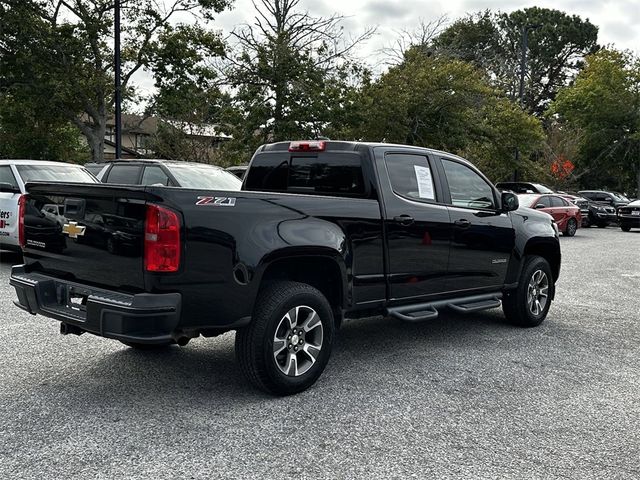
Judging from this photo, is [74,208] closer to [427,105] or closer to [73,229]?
[73,229]

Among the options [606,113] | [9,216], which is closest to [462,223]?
[9,216]

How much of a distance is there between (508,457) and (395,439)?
649 millimetres

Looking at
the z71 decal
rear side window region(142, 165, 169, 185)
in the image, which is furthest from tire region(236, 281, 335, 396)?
rear side window region(142, 165, 169, 185)

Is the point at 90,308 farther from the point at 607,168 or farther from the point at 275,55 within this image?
the point at 607,168

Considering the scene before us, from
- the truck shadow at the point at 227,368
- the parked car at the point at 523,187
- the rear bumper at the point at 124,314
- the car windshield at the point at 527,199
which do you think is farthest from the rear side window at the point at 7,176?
the parked car at the point at 523,187

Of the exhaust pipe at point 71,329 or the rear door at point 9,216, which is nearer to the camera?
the exhaust pipe at point 71,329

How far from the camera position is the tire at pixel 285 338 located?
436cm

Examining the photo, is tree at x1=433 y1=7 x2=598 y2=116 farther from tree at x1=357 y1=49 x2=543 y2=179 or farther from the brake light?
the brake light

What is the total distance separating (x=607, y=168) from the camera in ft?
137

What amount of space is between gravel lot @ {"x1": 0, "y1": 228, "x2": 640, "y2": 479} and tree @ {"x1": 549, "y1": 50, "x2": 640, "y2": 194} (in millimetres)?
36661

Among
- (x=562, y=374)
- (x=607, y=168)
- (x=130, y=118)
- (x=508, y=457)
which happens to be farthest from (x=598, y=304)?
(x=130, y=118)

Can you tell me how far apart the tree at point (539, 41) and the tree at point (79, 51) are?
33.3m

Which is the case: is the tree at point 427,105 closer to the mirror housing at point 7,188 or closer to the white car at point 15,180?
the white car at point 15,180

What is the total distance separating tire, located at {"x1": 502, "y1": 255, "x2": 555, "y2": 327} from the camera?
6891 mm
